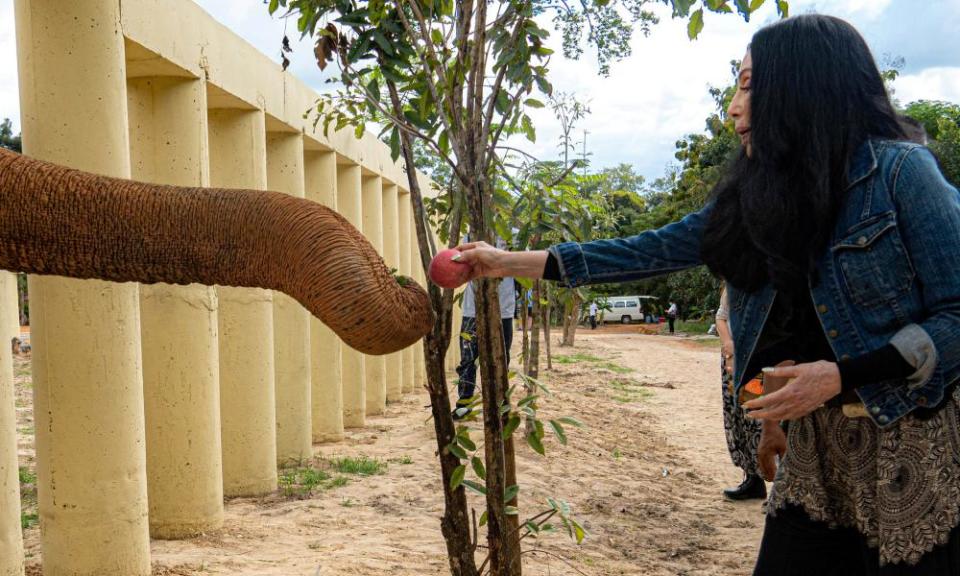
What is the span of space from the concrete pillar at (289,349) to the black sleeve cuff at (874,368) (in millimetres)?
5771

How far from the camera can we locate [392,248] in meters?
12.2

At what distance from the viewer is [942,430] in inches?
80.1

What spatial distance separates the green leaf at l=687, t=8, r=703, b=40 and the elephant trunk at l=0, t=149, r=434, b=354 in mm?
1151

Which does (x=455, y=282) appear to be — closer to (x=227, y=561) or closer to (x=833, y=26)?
(x=833, y=26)

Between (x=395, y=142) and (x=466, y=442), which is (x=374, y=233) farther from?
(x=466, y=442)

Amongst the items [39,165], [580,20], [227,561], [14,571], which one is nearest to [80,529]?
[14,571]

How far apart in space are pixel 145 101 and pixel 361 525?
99.8 inches

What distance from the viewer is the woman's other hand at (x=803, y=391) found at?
201 cm

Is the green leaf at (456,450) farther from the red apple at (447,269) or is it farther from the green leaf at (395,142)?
the green leaf at (395,142)

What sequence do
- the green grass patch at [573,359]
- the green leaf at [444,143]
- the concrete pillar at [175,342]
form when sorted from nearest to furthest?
the green leaf at [444,143] → the concrete pillar at [175,342] → the green grass patch at [573,359]

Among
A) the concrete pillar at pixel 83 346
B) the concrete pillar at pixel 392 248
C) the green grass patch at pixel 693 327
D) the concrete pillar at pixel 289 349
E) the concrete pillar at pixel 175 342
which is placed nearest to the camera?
the concrete pillar at pixel 83 346

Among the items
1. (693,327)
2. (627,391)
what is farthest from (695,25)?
(693,327)

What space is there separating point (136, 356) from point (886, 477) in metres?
3.20

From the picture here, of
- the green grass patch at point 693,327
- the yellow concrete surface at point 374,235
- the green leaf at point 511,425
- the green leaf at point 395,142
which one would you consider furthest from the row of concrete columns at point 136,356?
the green grass patch at point 693,327
